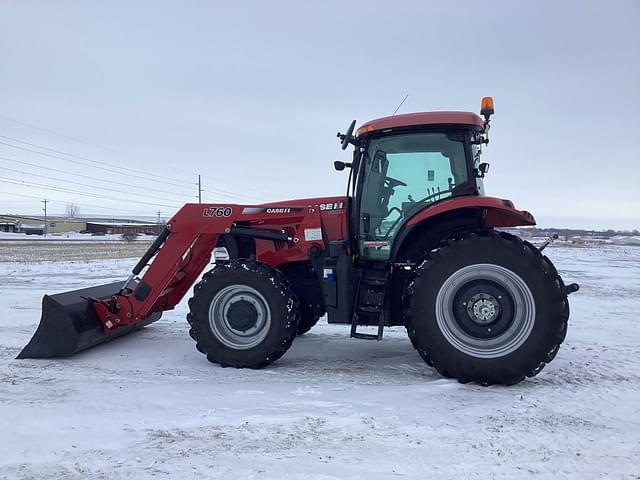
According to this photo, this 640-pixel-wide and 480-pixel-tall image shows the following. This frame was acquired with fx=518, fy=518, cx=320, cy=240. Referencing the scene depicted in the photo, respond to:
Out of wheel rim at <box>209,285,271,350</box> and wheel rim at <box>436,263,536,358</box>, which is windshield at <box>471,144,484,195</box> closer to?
wheel rim at <box>436,263,536,358</box>

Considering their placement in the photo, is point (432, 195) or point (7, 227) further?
point (7, 227)

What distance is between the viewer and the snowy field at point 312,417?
2893mm

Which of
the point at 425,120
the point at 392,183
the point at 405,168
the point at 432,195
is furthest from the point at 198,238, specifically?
the point at 425,120

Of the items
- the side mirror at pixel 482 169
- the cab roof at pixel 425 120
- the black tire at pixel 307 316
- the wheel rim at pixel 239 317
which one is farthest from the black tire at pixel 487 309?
the black tire at pixel 307 316

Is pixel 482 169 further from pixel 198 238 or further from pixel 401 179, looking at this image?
pixel 198 238

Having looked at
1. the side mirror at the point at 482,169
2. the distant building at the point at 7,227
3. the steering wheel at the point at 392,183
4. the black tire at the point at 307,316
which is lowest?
the black tire at the point at 307,316

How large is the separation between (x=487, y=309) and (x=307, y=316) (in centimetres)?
250

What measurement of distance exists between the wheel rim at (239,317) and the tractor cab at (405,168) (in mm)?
1167

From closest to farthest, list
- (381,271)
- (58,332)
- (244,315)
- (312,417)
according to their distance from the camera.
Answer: (312,417) → (244,315) → (381,271) → (58,332)

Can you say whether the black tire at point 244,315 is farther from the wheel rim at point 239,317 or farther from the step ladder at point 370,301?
the step ladder at point 370,301

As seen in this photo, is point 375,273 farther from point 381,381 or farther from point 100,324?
point 100,324

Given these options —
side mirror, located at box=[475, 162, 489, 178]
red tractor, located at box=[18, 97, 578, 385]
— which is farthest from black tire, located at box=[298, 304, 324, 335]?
side mirror, located at box=[475, 162, 489, 178]

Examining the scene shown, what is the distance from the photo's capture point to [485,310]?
4.51 meters

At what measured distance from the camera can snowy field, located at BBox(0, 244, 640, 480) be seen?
2893 mm
